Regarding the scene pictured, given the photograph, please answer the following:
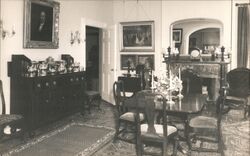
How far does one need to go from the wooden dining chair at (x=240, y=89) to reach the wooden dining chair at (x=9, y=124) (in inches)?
175

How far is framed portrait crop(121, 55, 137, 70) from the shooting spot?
869cm

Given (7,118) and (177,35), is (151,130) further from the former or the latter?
(177,35)

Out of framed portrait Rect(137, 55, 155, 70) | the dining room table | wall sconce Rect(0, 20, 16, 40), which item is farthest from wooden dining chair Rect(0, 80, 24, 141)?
framed portrait Rect(137, 55, 155, 70)

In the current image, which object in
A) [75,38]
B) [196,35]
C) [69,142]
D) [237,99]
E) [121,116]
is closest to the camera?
[121,116]

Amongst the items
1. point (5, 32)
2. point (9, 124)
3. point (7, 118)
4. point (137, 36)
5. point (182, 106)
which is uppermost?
point (137, 36)

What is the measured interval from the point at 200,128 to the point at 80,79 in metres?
3.32

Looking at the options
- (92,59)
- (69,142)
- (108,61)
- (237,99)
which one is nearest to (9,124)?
(69,142)

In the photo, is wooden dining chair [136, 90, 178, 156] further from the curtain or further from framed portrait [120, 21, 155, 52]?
framed portrait [120, 21, 155, 52]

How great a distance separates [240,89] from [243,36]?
1.59 metres

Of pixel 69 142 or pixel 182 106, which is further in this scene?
pixel 69 142

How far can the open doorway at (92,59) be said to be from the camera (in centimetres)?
1033

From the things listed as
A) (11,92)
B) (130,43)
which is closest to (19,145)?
(11,92)

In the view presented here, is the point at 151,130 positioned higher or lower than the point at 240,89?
lower

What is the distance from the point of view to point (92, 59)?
10.7 m
